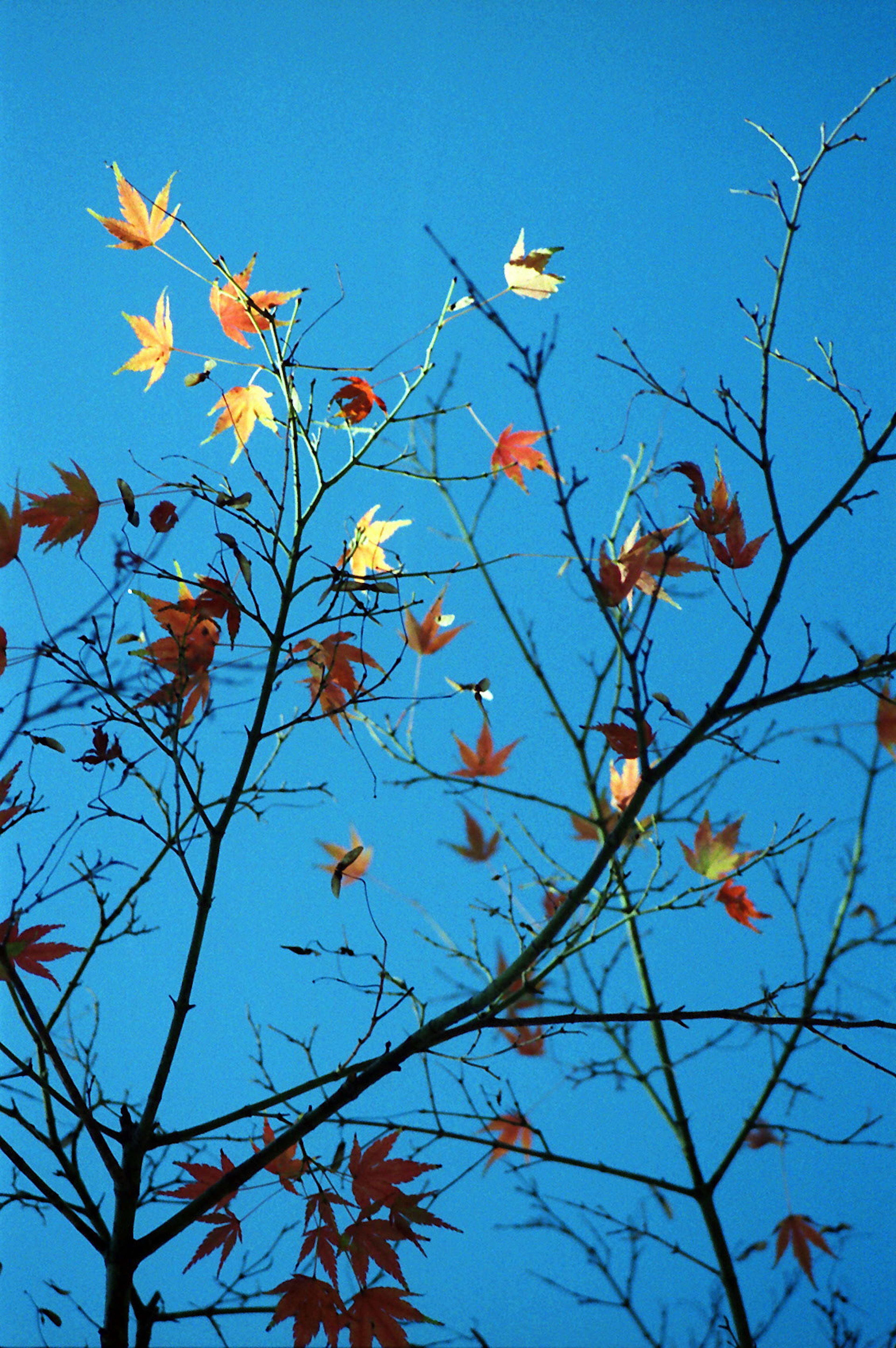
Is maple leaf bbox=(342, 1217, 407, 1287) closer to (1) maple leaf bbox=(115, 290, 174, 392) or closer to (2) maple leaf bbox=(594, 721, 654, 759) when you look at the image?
(2) maple leaf bbox=(594, 721, 654, 759)

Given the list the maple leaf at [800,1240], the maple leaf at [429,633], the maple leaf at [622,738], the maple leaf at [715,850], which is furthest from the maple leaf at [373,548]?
the maple leaf at [800,1240]

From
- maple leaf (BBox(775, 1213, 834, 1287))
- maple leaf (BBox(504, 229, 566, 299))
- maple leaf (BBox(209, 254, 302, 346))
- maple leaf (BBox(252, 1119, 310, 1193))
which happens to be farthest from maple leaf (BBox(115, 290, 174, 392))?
Answer: maple leaf (BBox(775, 1213, 834, 1287))

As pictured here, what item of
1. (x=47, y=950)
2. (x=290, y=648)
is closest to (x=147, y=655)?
(x=290, y=648)

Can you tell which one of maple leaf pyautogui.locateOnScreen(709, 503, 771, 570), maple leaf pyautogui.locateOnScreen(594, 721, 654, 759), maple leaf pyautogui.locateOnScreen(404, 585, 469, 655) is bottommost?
maple leaf pyautogui.locateOnScreen(594, 721, 654, 759)

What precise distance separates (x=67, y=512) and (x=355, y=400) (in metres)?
0.35

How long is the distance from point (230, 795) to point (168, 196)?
2.15ft

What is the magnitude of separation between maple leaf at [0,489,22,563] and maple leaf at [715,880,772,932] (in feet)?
3.39

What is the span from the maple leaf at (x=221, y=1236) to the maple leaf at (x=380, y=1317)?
0.13 m

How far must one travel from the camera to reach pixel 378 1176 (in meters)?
0.93

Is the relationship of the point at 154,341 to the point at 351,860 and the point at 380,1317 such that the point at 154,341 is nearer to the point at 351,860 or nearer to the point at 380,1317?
the point at 351,860

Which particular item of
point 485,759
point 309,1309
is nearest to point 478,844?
point 485,759

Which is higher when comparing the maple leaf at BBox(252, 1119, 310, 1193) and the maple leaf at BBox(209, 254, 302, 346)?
the maple leaf at BBox(209, 254, 302, 346)

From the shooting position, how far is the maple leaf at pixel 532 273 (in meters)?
1.05

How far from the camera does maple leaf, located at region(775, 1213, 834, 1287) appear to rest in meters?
1.64
